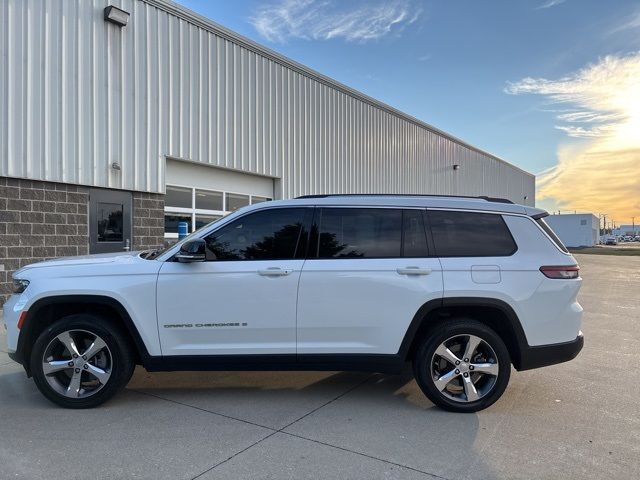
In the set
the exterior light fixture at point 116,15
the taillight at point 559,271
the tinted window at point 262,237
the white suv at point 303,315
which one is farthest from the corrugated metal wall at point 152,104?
the taillight at point 559,271

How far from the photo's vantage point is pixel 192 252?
4.13 metres

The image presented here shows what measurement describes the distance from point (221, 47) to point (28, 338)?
→ 10.00m

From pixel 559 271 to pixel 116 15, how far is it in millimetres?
9776

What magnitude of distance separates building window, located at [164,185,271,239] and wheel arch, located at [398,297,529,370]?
26.8 ft

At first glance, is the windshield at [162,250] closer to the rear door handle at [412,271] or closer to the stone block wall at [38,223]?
the rear door handle at [412,271]

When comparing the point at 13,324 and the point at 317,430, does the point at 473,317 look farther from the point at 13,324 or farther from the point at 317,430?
the point at 13,324

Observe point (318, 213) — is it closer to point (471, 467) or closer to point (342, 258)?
point (342, 258)

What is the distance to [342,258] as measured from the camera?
430cm

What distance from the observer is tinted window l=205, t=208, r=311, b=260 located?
4332 mm

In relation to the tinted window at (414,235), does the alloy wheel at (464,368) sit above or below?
below

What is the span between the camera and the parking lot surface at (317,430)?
3.25 m

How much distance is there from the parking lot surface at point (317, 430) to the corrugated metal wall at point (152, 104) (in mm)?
5422

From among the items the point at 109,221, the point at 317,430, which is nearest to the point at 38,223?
the point at 109,221

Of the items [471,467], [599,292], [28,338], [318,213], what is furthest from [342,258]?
[599,292]
